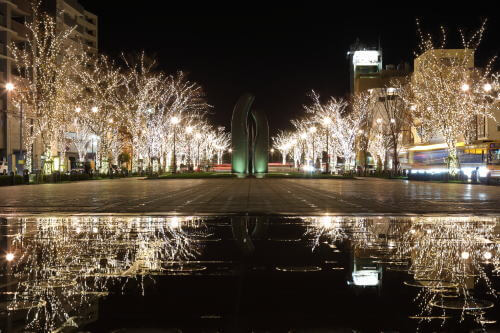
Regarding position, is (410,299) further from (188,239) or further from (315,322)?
(188,239)

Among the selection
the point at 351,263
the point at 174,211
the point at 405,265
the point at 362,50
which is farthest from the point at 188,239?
the point at 362,50

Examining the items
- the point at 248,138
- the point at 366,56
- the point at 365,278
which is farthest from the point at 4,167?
the point at 366,56

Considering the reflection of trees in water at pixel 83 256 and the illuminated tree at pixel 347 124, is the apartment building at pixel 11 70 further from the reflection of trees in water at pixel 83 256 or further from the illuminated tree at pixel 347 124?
the reflection of trees in water at pixel 83 256

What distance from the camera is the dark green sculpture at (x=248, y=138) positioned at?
184ft

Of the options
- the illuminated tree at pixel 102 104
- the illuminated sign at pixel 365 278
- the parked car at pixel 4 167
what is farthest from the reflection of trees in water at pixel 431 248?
the parked car at pixel 4 167

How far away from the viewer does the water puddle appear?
5340 mm

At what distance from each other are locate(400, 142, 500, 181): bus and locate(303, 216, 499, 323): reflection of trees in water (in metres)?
31.6

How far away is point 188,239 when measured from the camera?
439 inches

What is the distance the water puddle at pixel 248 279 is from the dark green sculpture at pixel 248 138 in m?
43.3

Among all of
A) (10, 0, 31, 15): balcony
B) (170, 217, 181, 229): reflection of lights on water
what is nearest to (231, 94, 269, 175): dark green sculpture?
(10, 0, 31, 15): balcony

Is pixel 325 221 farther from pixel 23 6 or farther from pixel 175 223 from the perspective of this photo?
pixel 23 6

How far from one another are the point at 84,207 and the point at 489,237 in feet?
45.8

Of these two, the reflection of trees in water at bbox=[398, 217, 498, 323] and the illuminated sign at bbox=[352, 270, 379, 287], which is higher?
the illuminated sign at bbox=[352, 270, 379, 287]

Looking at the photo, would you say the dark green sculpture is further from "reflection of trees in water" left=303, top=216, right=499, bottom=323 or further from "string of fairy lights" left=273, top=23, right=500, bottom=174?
"reflection of trees in water" left=303, top=216, right=499, bottom=323
